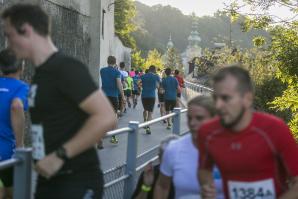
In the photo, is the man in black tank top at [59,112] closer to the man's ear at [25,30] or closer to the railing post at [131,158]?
the man's ear at [25,30]

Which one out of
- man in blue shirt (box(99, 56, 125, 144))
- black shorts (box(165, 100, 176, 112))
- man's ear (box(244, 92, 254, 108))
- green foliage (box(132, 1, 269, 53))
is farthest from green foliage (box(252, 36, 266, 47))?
green foliage (box(132, 1, 269, 53))

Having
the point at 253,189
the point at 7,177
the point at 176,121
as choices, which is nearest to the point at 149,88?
the point at 176,121

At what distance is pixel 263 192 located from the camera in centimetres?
331

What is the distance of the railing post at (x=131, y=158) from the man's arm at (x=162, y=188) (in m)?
1.54

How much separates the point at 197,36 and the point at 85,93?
144 metres

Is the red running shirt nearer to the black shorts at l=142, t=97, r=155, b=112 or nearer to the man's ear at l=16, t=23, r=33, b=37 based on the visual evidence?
the man's ear at l=16, t=23, r=33, b=37

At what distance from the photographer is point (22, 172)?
3.64 meters

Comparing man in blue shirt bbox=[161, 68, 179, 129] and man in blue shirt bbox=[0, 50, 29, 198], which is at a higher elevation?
man in blue shirt bbox=[0, 50, 29, 198]

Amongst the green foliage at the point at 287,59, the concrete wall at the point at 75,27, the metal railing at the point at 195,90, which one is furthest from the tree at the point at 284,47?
the concrete wall at the point at 75,27

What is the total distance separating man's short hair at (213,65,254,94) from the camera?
3223 millimetres

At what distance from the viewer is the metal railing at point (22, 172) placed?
3.59 meters

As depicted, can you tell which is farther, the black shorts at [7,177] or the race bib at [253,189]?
the black shorts at [7,177]

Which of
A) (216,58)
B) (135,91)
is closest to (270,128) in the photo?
(135,91)

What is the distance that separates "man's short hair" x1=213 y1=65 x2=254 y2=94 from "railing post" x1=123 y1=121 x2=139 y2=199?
8.14ft
